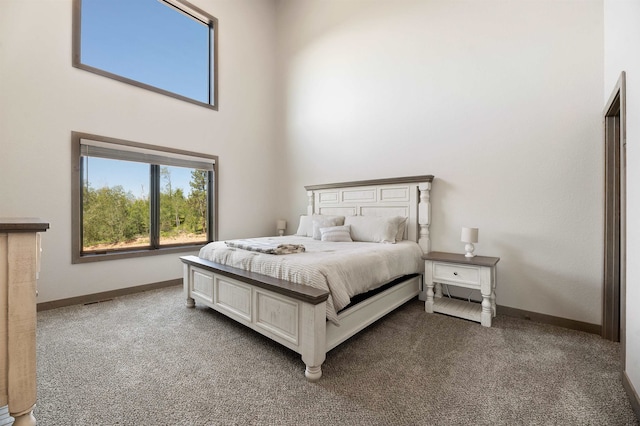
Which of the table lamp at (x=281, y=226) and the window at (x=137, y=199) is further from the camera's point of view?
the table lamp at (x=281, y=226)

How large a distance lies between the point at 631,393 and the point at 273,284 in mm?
2102

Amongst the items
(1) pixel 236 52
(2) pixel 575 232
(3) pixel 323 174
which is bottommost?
(2) pixel 575 232

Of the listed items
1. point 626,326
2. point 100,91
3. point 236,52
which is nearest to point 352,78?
point 236,52

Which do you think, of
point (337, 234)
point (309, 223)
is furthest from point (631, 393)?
point (309, 223)

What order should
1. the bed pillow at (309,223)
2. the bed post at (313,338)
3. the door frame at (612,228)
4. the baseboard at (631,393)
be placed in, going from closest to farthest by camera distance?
the baseboard at (631,393) → the bed post at (313,338) → the door frame at (612,228) → the bed pillow at (309,223)

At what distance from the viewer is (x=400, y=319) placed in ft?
8.77

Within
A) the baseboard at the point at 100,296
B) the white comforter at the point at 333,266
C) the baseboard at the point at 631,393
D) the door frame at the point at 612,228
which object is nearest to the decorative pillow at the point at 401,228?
the white comforter at the point at 333,266

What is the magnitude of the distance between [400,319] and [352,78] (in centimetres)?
339

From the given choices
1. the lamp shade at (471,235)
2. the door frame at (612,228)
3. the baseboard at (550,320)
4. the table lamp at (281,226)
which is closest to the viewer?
the door frame at (612,228)

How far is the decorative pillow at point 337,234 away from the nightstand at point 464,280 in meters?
0.97

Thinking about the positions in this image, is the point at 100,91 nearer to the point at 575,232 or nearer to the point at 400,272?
the point at 400,272

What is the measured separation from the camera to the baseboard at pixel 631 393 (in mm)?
1377

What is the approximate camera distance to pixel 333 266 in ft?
6.74

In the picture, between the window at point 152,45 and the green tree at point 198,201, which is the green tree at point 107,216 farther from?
the window at point 152,45
